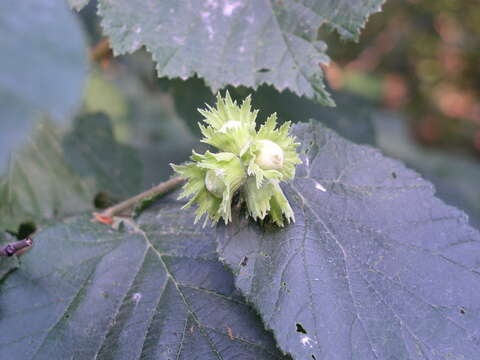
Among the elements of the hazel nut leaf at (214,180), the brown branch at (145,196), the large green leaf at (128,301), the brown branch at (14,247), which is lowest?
the large green leaf at (128,301)

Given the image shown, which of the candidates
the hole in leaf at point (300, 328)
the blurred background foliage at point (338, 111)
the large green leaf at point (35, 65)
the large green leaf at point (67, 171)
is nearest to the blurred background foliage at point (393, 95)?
the blurred background foliage at point (338, 111)

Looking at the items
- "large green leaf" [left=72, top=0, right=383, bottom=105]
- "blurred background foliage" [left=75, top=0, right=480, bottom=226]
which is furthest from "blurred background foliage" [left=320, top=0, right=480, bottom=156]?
"large green leaf" [left=72, top=0, right=383, bottom=105]

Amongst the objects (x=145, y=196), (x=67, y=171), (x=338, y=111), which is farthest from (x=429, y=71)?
(x=145, y=196)

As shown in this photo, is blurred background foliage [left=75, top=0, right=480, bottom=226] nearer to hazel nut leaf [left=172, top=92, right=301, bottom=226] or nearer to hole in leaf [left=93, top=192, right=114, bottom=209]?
hole in leaf [left=93, top=192, right=114, bottom=209]

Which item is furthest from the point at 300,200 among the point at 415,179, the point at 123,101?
the point at 123,101

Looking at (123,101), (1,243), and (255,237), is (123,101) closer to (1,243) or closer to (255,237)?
(1,243)

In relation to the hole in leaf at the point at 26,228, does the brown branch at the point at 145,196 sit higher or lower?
higher

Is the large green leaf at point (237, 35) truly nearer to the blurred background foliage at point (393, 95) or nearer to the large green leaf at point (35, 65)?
the blurred background foliage at point (393, 95)
